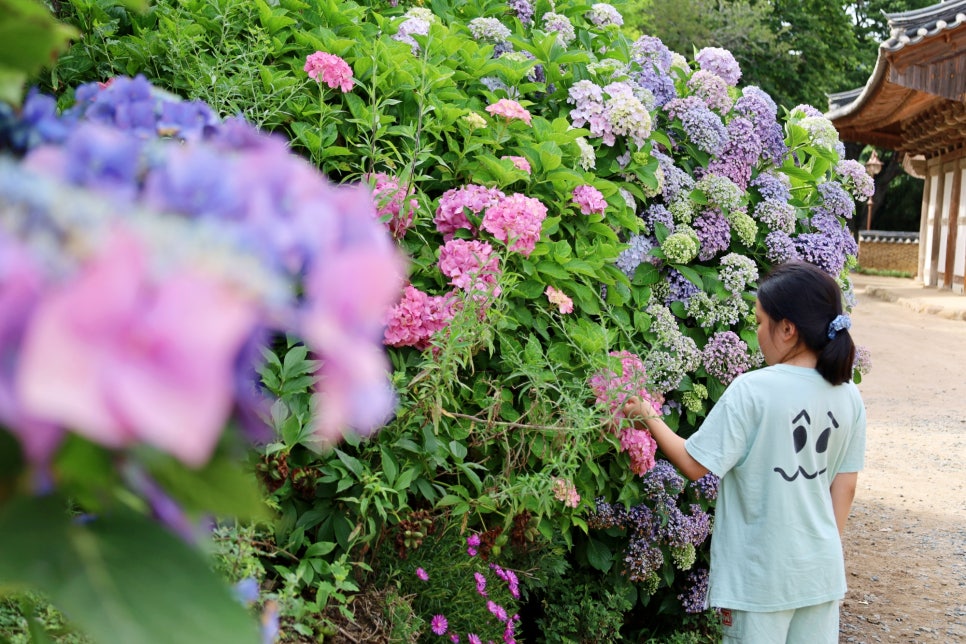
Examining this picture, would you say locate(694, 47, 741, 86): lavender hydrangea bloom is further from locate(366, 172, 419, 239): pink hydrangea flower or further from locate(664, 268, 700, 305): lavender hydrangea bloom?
locate(366, 172, 419, 239): pink hydrangea flower

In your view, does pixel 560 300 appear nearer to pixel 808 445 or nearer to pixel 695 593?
pixel 808 445

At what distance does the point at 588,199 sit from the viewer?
9.57 ft

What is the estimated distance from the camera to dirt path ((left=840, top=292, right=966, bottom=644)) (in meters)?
4.73

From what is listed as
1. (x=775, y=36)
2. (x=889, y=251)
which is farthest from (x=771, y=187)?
(x=889, y=251)

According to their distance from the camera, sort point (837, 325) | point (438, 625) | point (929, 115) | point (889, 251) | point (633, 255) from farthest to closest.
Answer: point (889, 251) < point (929, 115) < point (633, 255) < point (837, 325) < point (438, 625)

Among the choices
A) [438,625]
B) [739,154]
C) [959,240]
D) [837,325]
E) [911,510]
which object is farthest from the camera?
[959,240]

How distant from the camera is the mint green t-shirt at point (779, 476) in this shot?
280 centimetres

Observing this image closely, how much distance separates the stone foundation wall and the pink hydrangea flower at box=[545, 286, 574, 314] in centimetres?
2849

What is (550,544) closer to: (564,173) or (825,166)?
(564,173)

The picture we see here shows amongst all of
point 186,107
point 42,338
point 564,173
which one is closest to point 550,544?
point 564,173

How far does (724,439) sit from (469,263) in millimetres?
932

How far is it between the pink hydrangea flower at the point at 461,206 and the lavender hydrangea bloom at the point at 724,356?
109cm

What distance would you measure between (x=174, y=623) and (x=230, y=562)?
140cm

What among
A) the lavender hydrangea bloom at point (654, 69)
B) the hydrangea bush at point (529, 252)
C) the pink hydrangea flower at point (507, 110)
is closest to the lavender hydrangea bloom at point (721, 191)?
the hydrangea bush at point (529, 252)
